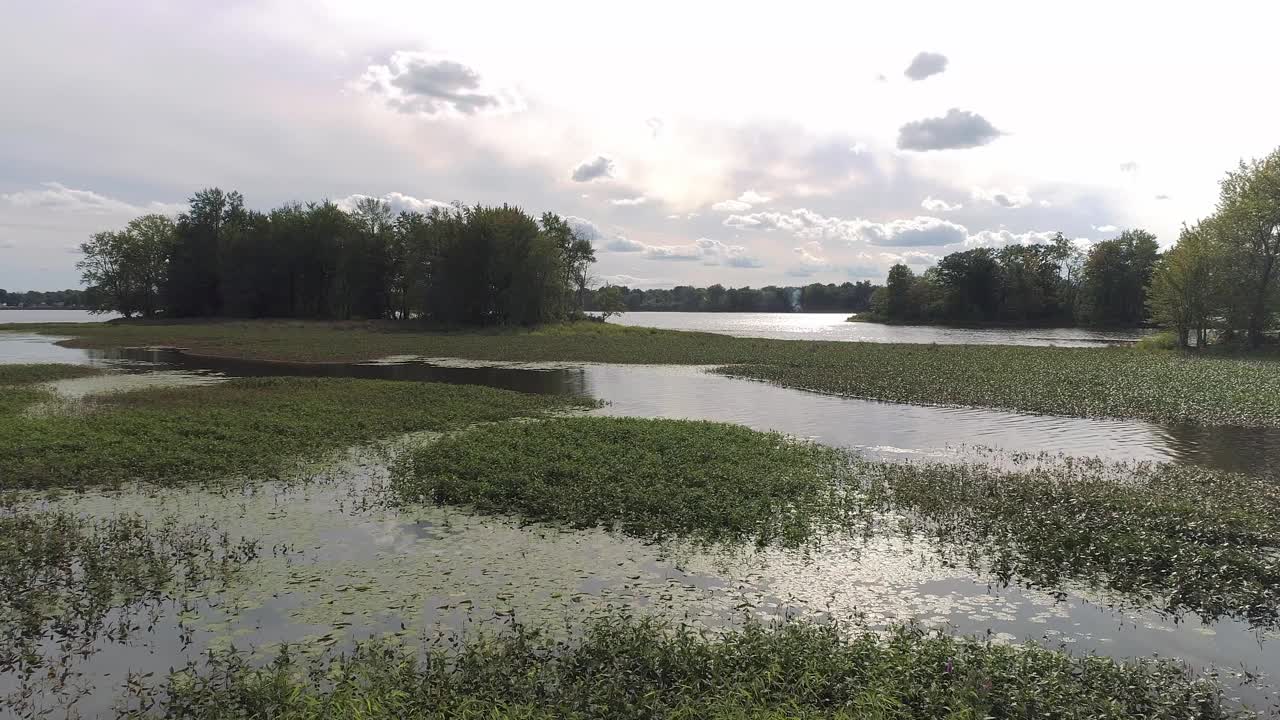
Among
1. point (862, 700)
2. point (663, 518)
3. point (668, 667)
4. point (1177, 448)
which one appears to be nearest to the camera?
point (862, 700)

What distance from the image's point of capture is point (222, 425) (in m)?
22.5

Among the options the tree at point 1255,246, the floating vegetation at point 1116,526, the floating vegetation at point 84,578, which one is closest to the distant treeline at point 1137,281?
the tree at point 1255,246

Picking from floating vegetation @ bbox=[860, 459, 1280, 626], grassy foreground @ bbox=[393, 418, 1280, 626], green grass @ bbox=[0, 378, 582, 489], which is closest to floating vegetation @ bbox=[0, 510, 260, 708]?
green grass @ bbox=[0, 378, 582, 489]

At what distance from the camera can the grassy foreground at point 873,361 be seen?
30500 mm

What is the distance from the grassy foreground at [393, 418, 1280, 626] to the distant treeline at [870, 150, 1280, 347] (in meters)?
56.0

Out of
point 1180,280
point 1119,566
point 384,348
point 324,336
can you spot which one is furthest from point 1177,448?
point 324,336

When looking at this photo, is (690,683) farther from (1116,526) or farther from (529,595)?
(1116,526)

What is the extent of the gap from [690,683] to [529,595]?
3.46 meters

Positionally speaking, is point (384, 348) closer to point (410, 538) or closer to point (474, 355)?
point (474, 355)

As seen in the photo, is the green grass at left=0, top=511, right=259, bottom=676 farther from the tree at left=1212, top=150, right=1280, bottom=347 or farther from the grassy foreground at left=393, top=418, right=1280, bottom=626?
the tree at left=1212, top=150, right=1280, bottom=347

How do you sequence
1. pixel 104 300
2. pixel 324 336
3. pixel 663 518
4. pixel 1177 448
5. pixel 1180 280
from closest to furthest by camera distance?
pixel 663 518 → pixel 1177 448 → pixel 1180 280 → pixel 324 336 → pixel 104 300

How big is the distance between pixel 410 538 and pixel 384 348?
54134mm

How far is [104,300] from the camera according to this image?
111688 millimetres

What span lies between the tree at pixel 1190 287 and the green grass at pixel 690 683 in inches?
2703
